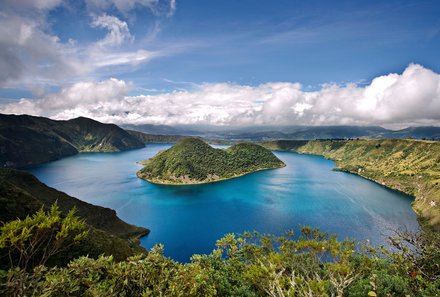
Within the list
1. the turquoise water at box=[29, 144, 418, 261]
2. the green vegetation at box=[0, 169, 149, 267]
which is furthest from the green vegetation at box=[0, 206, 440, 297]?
the turquoise water at box=[29, 144, 418, 261]

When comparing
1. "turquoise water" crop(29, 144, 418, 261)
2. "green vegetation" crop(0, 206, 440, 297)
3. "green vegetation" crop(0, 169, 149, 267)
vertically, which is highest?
"green vegetation" crop(0, 206, 440, 297)

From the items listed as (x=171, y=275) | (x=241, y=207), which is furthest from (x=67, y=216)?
(x=241, y=207)

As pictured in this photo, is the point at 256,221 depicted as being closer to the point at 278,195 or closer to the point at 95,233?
the point at 278,195

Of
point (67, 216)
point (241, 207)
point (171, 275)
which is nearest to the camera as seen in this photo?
point (67, 216)

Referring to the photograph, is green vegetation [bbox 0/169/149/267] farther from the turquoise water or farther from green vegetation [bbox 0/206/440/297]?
the turquoise water

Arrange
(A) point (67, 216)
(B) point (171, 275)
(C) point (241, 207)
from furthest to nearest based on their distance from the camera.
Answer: (C) point (241, 207) → (B) point (171, 275) → (A) point (67, 216)

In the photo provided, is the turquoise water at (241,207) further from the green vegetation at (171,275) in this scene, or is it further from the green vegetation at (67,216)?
the green vegetation at (171,275)

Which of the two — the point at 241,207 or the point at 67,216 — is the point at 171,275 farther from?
the point at 241,207
